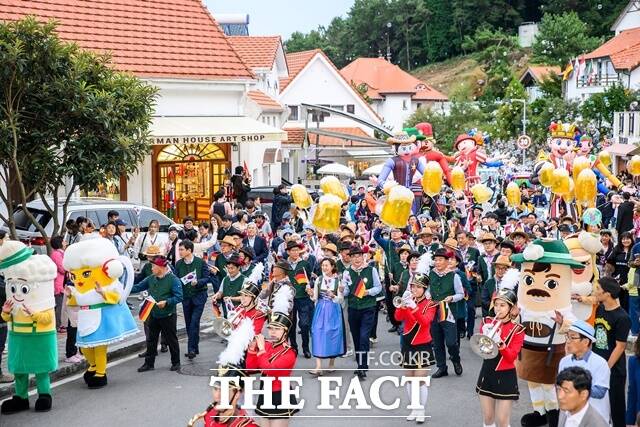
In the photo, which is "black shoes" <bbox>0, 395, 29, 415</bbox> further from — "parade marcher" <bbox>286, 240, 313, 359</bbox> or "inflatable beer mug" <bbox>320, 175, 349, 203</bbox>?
"inflatable beer mug" <bbox>320, 175, 349, 203</bbox>

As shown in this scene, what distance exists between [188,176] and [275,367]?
1780cm

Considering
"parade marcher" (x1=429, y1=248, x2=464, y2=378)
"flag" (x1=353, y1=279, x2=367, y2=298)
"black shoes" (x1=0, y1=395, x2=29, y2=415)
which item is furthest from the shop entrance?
"black shoes" (x1=0, y1=395, x2=29, y2=415)

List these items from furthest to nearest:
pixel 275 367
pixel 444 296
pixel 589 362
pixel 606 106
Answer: pixel 606 106
pixel 444 296
pixel 275 367
pixel 589 362

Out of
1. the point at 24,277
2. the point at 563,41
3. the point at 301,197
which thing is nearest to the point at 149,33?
the point at 301,197

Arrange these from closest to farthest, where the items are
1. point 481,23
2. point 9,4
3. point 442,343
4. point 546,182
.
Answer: point 442,343, point 546,182, point 9,4, point 481,23

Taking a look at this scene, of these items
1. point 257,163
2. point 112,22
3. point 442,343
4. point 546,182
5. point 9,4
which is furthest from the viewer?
point 257,163

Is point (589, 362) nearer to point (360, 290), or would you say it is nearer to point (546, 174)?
point (360, 290)

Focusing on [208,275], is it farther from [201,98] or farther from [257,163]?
[257,163]

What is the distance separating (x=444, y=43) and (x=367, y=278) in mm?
91201

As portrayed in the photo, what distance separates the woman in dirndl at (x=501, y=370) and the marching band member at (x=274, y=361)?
1852 mm

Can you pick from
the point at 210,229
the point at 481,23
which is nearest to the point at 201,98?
the point at 210,229

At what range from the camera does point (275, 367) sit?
8539mm

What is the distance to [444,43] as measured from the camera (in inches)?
3947

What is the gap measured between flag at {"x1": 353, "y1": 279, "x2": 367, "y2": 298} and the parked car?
638cm
